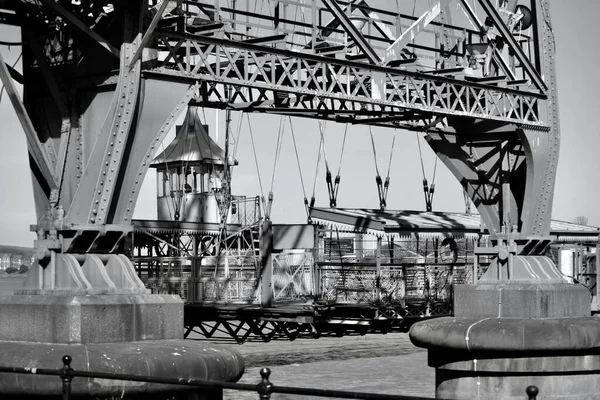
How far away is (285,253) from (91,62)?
19801mm

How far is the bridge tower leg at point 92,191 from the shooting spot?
13.3m

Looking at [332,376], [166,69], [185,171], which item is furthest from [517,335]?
[185,171]

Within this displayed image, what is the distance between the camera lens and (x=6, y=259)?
42.1 metres

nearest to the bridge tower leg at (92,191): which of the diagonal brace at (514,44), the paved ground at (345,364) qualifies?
the paved ground at (345,364)

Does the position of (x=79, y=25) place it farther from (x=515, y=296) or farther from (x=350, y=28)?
(x=515, y=296)

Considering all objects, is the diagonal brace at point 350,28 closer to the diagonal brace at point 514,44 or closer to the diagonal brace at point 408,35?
the diagonal brace at point 408,35

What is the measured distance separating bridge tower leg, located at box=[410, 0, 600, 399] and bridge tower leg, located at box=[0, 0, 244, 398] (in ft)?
22.4

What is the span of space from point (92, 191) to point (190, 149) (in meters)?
41.3

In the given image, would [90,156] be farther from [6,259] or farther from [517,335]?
[6,259]

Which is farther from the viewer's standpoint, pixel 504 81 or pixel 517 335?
pixel 504 81

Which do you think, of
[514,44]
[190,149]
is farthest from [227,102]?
[190,149]

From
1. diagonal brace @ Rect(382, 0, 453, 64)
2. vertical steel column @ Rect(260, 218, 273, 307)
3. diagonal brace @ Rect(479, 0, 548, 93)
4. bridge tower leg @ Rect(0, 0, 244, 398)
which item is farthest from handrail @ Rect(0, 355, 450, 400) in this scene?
vertical steel column @ Rect(260, 218, 273, 307)

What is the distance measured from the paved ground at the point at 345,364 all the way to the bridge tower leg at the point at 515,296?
4.72 ft

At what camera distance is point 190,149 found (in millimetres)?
55594
